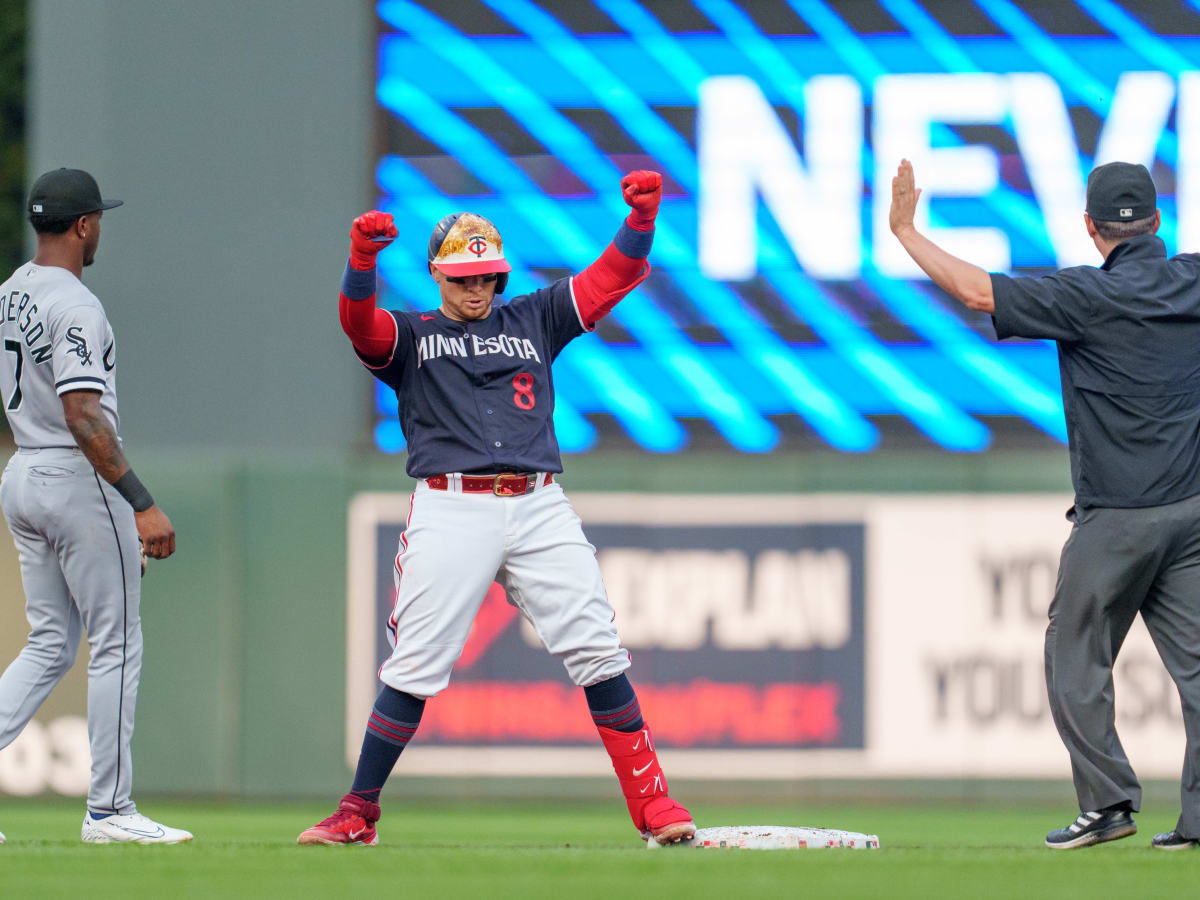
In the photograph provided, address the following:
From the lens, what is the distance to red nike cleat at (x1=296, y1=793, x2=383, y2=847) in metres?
4.95

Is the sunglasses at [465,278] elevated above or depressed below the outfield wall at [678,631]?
above

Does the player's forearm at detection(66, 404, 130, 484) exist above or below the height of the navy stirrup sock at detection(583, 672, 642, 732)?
above

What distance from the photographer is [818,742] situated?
320 inches

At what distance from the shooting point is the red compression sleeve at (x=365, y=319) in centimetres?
500

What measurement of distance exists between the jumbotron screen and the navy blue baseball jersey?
3.60 meters

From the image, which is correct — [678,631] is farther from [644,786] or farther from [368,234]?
[368,234]

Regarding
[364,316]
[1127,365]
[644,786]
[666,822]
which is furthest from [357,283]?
[1127,365]

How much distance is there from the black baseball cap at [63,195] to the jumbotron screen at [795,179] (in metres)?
3.77

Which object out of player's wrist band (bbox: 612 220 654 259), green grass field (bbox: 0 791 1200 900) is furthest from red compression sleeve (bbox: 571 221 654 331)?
green grass field (bbox: 0 791 1200 900)

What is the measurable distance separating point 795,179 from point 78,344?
4585mm

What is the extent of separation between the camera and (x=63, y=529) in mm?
5062

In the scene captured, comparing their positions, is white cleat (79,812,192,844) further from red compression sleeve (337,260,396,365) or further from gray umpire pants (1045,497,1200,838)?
gray umpire pants (1045,497,1200,838)

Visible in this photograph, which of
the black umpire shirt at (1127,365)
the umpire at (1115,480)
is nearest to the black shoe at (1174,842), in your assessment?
the umpire at (1115,480)

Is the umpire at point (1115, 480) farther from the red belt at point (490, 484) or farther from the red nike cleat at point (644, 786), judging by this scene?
the red belt at point (490, 484)
